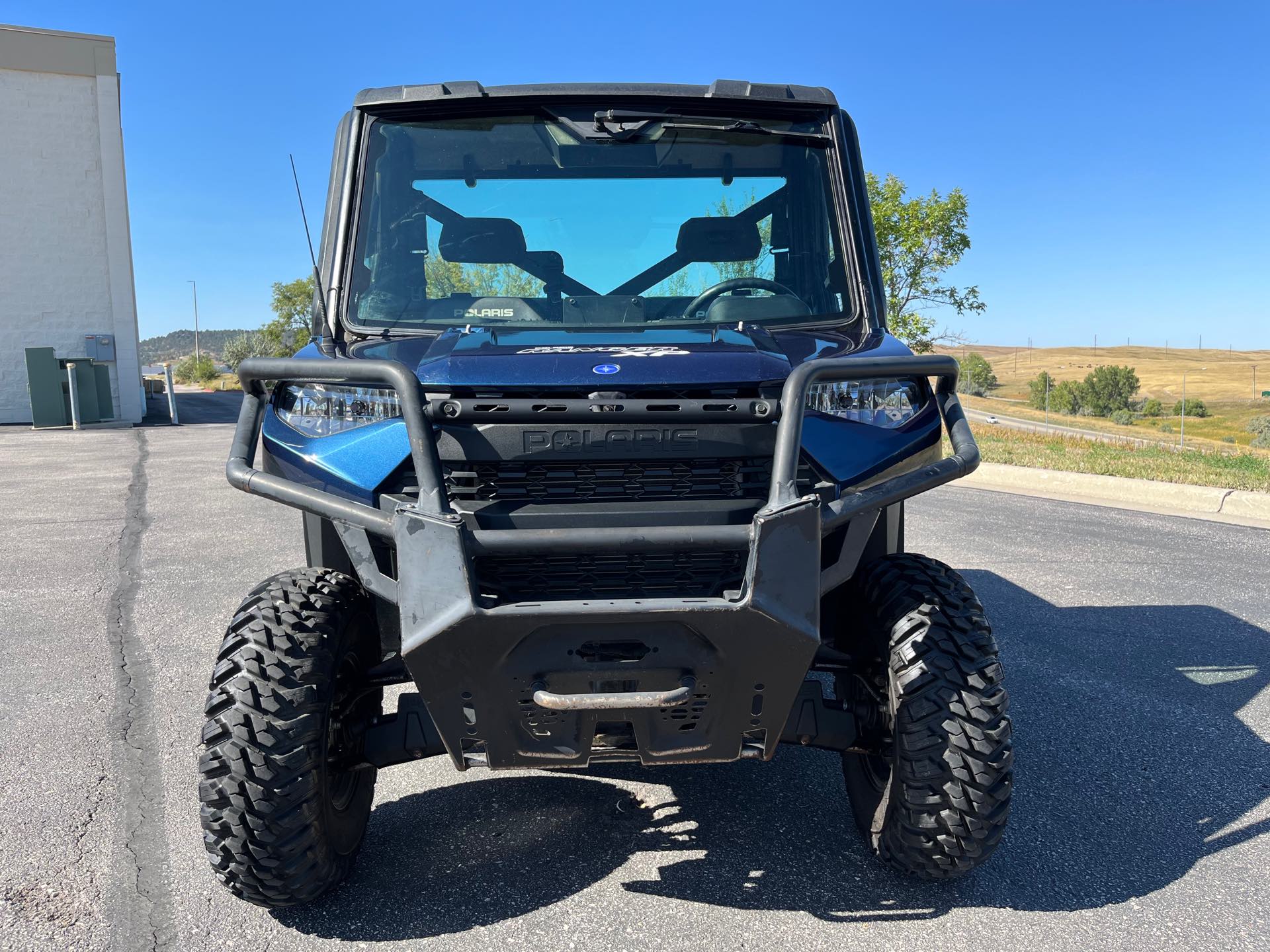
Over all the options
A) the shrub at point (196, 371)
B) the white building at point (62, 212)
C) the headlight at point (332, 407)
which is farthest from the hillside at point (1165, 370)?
the headlight at point (332, 407)

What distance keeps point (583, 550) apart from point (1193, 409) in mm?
107014

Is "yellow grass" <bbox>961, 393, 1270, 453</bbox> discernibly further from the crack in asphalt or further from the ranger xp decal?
the ranger xp decal

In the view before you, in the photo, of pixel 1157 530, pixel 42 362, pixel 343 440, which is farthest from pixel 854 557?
pixel 42 362

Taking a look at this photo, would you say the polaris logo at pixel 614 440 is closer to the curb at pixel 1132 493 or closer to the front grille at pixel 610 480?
the front grille at pixel 610 480

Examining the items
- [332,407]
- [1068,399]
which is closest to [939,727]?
[332,407]

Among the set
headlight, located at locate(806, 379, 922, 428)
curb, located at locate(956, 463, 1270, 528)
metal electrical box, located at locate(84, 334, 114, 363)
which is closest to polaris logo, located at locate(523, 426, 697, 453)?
headlight, located at locate(806, 379, 922, 428)

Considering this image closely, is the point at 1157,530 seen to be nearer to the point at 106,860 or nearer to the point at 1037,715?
the point at 1037,715

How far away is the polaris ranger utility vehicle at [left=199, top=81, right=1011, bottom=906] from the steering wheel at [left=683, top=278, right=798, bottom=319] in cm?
3

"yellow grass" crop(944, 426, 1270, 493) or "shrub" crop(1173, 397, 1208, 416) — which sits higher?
"yellow grass" crop(944, 426, 1270, 493)

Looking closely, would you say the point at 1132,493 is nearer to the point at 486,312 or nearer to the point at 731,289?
the point at 731,289

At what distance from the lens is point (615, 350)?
9.08 feet

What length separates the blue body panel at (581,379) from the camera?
8.44 ft

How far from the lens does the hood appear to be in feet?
8.43

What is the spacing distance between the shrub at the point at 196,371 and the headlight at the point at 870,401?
67977 millimetres
